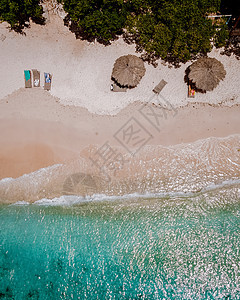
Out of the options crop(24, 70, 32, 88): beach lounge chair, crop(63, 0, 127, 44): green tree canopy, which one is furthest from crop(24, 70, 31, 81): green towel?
crop(63, 0, 127, 44): green tree canopy

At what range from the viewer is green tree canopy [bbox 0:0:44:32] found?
13.5 meters

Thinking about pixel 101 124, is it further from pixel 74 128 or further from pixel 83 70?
pixel 83 70

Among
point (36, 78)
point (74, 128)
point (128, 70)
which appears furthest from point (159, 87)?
point (36, 78)

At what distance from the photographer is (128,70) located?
13.7 meters

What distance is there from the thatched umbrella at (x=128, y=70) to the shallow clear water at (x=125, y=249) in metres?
6.01

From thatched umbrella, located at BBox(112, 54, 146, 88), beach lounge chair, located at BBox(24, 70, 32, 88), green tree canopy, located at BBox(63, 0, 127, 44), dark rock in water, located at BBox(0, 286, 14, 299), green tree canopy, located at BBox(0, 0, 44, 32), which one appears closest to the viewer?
dark rock in water, located at BBox(0, 286, 14, 299)

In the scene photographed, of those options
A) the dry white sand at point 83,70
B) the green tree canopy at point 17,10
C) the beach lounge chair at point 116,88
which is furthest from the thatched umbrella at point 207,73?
the green tree canopy at point 17,10

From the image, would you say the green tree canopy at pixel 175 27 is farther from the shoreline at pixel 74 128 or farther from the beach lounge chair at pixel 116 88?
the shoreline at pixel 74 128

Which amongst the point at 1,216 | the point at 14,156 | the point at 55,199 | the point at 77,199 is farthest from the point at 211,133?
the point at 1,216

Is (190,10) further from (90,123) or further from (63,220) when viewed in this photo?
(63,220)

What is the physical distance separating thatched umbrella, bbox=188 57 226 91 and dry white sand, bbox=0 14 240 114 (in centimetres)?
84

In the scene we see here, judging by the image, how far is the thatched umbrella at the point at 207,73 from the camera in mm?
13359

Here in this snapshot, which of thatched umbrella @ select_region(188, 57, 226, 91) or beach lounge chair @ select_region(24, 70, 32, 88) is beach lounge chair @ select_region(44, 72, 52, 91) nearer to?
beach lounge chair @ select_region(24, 70, 32, 88)

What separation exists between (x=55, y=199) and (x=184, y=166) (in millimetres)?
6767
